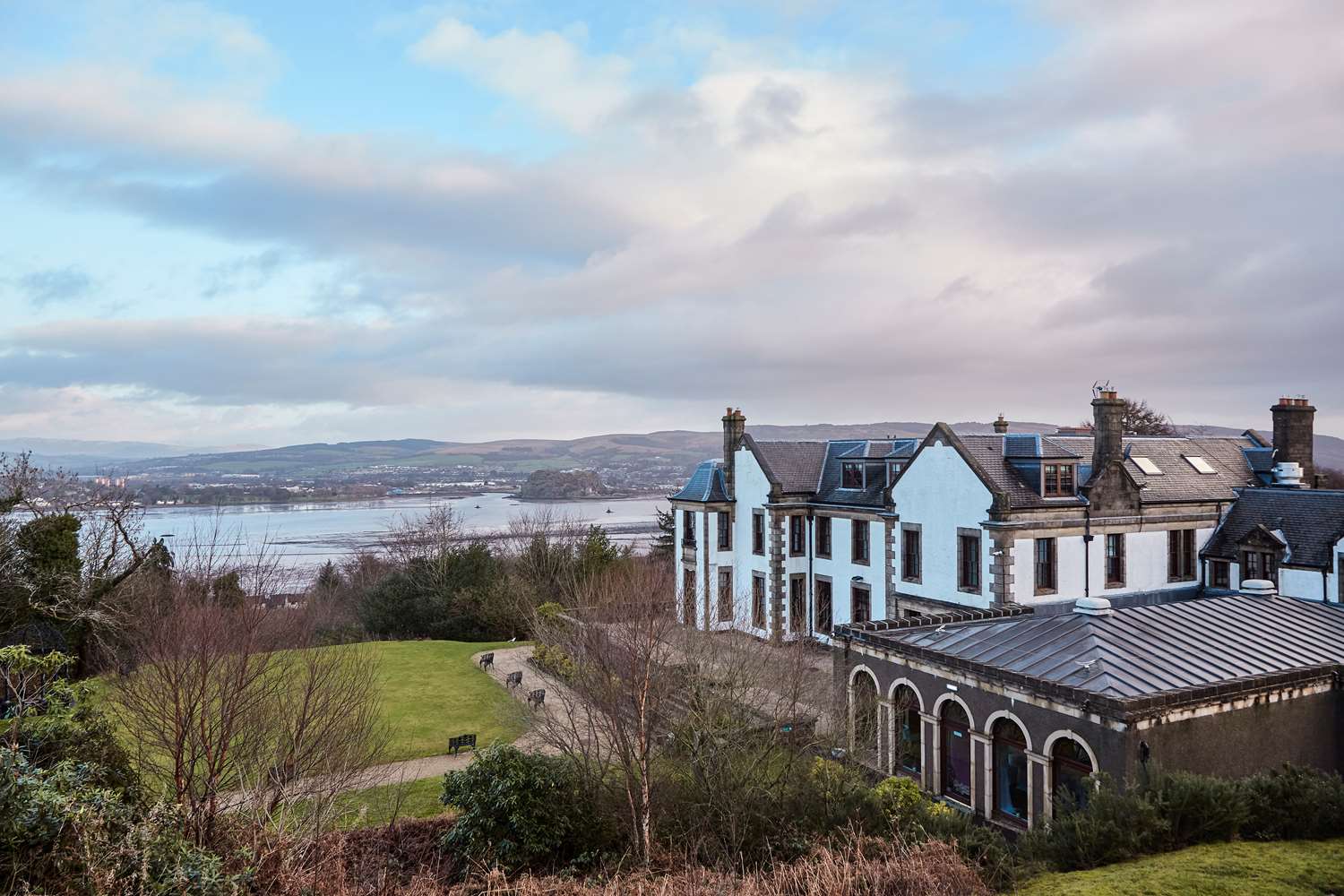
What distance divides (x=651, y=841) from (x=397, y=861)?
383cm

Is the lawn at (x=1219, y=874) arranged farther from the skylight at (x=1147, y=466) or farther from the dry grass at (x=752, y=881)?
the skylight at (x=1147, y=466)

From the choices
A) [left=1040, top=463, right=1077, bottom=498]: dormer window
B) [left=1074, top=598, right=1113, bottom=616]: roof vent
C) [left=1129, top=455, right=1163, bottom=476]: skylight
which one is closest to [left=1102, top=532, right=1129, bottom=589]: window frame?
[left=1040, top=463, right=1077, bottom=498]: dormer window

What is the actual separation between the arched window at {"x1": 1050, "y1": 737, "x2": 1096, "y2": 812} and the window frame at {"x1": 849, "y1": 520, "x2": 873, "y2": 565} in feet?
47.1

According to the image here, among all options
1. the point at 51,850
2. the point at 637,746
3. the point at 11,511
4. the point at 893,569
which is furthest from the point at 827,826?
the point at 11,511

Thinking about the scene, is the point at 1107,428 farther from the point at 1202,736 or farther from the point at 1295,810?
the point at 1295,810

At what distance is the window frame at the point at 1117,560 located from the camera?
23.2 m

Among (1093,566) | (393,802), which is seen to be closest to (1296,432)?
(1093,566)

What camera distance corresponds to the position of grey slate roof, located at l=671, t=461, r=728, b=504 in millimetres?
32906

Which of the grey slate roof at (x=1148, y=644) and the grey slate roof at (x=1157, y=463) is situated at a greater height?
the grey slate roof at (x=1157, y=463)

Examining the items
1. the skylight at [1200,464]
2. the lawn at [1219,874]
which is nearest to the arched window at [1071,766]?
the lawn at [1219,874]

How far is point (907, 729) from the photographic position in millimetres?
15953

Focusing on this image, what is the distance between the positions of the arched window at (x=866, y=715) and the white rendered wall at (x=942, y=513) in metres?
7.01

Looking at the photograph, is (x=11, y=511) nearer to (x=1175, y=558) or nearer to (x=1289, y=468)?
(x=1175, y=558)

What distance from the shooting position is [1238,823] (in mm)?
9719
